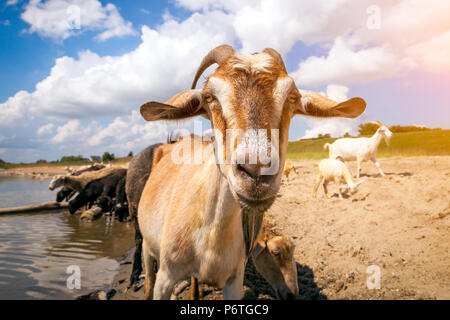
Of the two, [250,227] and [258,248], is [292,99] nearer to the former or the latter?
[250,227]

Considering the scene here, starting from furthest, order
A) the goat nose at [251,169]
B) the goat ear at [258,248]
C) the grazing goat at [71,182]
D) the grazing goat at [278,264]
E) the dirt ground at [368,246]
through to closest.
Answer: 1. the grazing goat at [71,182]
2. the dirt ground at [368,246]
3. the goat ear at [258,248]
4. the grazing goat at [278,264]
5. the goat nose at [251,169]

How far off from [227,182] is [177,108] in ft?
2.57

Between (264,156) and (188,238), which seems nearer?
(264,156)

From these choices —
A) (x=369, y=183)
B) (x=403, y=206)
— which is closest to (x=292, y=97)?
(x=403, y=206)

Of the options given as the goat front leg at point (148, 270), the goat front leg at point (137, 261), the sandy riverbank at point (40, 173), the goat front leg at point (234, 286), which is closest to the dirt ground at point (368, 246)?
the goat front leg at point (137, 261)

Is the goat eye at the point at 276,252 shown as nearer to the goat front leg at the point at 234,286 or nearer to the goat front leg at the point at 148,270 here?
the goat front leg at the point at 234,286

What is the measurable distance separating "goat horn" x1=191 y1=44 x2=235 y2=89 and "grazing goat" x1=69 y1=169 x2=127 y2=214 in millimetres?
13460

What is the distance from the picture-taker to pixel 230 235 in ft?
8.05

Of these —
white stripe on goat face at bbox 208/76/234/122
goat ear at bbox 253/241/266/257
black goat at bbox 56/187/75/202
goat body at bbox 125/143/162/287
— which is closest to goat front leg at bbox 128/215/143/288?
goat body at bbox 125/143/162/287

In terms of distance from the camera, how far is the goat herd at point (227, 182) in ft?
5.08
